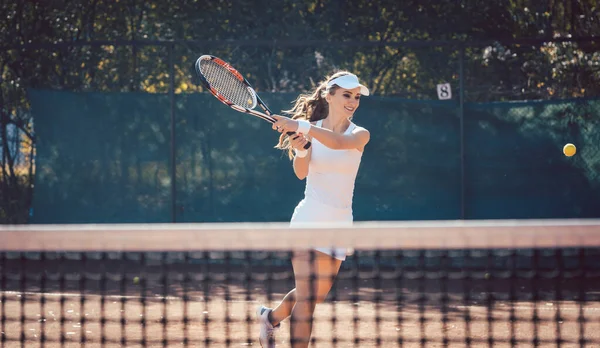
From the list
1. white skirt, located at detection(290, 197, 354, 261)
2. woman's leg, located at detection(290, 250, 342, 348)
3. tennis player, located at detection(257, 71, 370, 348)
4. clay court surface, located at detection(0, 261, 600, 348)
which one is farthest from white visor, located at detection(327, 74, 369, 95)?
clay court surface, located at detection(0, 261, 600, 348)

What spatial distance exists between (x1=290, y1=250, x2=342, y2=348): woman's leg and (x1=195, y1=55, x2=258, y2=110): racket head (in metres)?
1.05

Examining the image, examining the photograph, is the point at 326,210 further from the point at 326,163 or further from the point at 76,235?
the point at 76,235

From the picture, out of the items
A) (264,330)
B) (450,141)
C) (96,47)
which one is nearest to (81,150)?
(96,47)

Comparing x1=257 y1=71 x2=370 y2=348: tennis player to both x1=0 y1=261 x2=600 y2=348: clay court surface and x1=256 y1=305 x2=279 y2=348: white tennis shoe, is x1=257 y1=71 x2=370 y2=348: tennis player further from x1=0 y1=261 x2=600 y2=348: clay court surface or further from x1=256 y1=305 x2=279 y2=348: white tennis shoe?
x1=0 y1=261 x2=600 y2=348: clay court surface

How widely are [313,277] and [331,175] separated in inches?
20.4

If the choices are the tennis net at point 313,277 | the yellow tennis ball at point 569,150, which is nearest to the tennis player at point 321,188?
the tennis net at point 313,277

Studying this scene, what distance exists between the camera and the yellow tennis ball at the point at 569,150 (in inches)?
316

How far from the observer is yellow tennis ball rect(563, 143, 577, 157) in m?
8.02

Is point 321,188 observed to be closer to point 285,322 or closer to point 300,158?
point 300,158

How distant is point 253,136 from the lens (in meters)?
8.41

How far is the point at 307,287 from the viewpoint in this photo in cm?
415

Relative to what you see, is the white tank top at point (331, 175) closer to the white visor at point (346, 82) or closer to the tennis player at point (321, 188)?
the tennis player at point (321, 188)

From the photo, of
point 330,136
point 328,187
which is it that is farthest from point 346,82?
point 328,187

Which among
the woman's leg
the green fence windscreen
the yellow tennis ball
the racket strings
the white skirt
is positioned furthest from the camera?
the green fence windscreen
